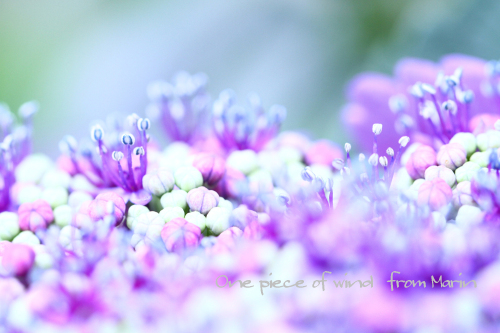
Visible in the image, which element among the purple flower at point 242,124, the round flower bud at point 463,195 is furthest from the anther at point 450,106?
the purple flower at point 242,124

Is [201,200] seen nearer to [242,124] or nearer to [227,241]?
[227,241]

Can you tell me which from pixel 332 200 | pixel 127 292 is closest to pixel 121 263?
pixel 127 292

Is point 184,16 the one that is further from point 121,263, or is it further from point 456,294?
point 456,294

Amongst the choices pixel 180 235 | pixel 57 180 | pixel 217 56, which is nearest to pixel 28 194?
pixel 57 180

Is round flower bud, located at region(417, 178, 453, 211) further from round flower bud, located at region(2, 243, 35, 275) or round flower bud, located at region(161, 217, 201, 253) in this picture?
round flower bud, located at region(2, 243, 35, 275)

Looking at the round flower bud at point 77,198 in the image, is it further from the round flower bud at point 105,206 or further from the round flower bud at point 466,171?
the round flower bud at point 466,171
